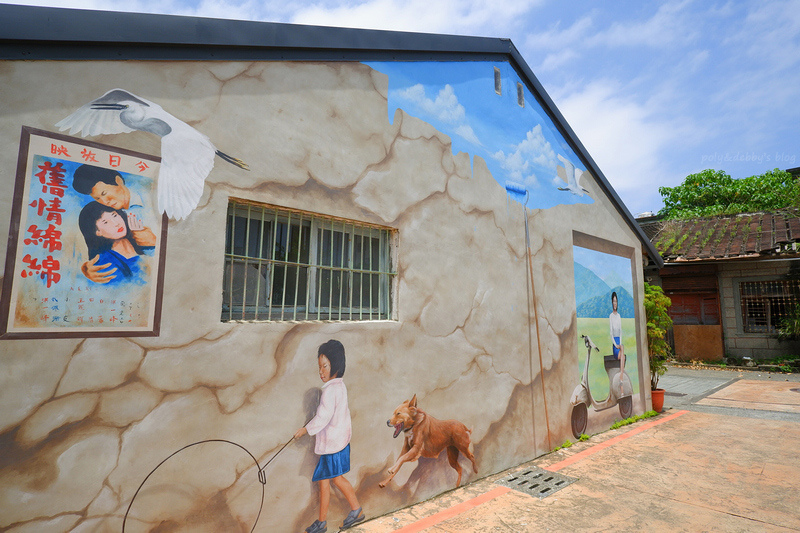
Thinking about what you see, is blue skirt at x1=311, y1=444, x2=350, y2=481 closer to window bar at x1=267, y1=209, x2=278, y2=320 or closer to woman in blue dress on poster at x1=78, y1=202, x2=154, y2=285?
window bar at x1=267, y1=209, x2=278, y2=320

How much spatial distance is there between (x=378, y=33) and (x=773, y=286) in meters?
16.0

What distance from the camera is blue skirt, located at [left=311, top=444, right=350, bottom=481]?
3400 mm

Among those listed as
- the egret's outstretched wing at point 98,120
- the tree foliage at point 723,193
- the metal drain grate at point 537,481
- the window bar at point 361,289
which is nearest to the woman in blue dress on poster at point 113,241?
the egret's outstretched wing at point 98,120

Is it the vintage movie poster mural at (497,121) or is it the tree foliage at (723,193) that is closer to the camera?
the vintage movie poster mural at (497,121)

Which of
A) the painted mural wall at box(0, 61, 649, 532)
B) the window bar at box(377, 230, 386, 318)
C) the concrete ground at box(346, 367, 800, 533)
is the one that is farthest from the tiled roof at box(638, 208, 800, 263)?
the window bar at box(377, 230, 386, 318)

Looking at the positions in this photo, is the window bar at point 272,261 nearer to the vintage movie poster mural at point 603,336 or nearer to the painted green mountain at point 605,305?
the vintage movie poster mural at point 603,336

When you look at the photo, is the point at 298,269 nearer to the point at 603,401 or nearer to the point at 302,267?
the point at 302,267

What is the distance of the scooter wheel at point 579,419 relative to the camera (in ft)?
21.0

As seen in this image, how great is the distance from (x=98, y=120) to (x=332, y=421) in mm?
2635

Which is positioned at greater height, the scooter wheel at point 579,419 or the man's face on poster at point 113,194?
the man's face on poster at point 113,194

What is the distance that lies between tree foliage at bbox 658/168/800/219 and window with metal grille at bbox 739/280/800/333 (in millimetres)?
11913

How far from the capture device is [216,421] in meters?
2.92

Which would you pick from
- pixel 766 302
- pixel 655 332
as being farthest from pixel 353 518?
pixel 766 302

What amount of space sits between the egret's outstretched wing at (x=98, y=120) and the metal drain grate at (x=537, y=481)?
4816mm
